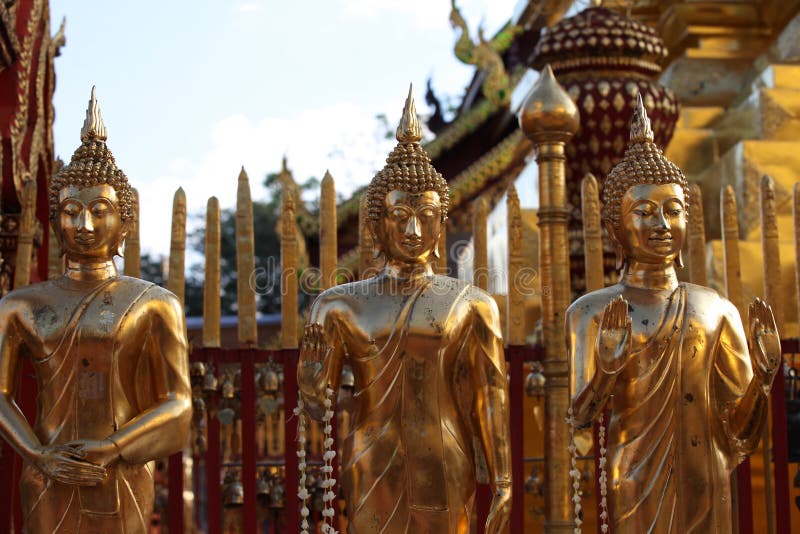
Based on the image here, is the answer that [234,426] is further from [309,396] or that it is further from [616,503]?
[616,503]

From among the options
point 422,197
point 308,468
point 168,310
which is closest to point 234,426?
point 308,468

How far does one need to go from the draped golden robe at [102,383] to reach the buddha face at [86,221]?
0.13 metres

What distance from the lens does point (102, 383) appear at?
15.9 ft

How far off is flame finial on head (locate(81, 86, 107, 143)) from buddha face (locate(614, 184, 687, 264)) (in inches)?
80.2

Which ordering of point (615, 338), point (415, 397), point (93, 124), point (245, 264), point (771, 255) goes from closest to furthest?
point (615, 338), point (415, 397), point (93, 124), point (245, 264), point (771, 255)

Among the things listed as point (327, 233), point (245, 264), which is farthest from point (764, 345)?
point (245, 264)

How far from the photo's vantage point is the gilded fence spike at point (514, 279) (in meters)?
5.71

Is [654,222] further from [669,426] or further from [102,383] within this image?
[102,383]

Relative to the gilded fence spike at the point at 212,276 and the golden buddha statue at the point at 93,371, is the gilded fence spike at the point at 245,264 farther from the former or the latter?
the golden buddha statue at the point at 93,371

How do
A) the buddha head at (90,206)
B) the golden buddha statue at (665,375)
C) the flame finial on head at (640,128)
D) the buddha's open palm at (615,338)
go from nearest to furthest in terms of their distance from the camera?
the buddha's open palm at (615,338) → the golden buddha statue at (665,375) → the buddha head at (90,206) → the flame finial on head at (640,128)

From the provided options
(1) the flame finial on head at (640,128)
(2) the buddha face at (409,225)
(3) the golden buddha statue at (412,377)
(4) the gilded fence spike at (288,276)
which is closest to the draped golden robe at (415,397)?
(3) the golden buddha statue at (412,377)

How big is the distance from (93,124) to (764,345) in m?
2.67

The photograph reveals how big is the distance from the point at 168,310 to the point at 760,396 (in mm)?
2218

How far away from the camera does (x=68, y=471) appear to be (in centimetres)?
463
